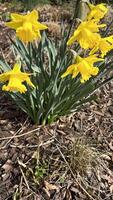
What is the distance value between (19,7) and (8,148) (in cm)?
273

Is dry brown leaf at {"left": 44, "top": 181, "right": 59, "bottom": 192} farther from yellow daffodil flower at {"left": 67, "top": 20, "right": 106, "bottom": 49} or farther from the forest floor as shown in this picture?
yellow daffodil flower at {"left": 67, "top": 20, "right": 106, "bottom": 49}

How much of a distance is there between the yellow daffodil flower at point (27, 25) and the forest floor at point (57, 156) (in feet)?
3.41

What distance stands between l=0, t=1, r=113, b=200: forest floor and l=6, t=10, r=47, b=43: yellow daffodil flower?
3.41 ft

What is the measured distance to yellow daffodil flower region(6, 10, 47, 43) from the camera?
91.4 inches

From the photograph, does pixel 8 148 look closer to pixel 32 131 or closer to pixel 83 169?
pixel 32 131

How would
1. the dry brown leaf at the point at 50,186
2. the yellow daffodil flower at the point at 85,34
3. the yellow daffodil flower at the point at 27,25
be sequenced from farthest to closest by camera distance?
the dry brown leaf at the point at 50,186 < the yellow daffodil flower at the point at 85,34 < the yellow daffodil flower at the point at 27,25

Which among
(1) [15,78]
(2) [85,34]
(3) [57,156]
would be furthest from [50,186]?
(2) [85,34]

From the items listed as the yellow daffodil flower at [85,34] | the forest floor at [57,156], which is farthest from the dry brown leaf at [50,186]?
the yellow daffodil flower at [85,34]

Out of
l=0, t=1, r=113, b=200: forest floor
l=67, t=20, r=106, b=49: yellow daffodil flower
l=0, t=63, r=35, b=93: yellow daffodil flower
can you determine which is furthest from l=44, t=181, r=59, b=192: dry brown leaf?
l=67, t=20, r=106, b=49: yellow daffodil flower

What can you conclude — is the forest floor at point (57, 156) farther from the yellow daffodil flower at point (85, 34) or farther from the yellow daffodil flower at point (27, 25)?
the yellow daffodil flower at point (27, 25)

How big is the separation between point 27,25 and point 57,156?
1.15 metres

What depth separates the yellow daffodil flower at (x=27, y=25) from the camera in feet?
7.61

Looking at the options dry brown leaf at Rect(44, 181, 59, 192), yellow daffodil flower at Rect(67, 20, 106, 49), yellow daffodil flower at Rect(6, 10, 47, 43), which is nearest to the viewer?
yellow daffodil flower at Rect(6, 10, 47, 43)

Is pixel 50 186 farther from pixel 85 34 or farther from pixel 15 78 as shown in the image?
pixel 85 34
